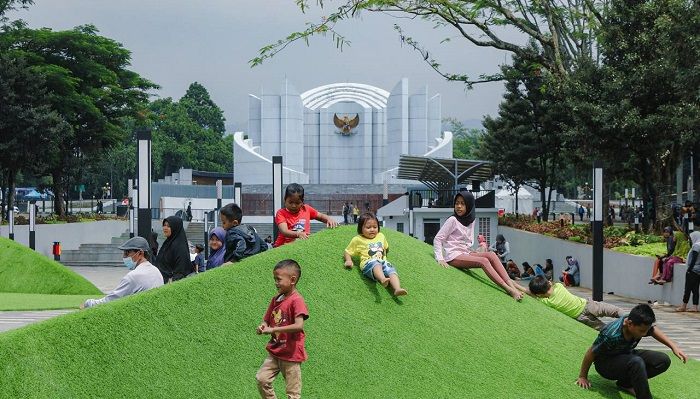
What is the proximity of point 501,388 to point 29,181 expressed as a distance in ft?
280

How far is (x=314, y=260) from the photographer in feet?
30.2

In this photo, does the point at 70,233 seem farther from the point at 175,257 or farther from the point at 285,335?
the point at 285,335

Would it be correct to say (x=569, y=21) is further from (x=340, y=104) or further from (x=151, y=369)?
(x=340, y=104)

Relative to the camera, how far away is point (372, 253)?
9156 mm

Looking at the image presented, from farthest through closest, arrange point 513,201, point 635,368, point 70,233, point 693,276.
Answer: point 513,201 → point 70,233 → point 693,276 → point 635,368

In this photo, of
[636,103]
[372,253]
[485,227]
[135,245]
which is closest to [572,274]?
[636,103]

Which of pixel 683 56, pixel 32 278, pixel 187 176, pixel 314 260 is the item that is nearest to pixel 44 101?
pixel 32 278

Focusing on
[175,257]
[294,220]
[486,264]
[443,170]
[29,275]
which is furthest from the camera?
[443,170]

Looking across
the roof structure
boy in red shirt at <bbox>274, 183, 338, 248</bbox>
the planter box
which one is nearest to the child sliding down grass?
boy in red shirt at <bbox>274, 183, 338, 248</bbox>

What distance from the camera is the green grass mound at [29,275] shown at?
2041 cm

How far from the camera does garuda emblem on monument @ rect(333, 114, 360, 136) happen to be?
2933 inches

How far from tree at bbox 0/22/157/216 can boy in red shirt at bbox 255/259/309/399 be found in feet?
119

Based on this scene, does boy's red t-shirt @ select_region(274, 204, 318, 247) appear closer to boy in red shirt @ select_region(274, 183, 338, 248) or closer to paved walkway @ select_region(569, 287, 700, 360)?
boy in red shirt @ select_region(274, 183, 338, 248)

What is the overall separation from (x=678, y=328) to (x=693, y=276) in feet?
7.82
